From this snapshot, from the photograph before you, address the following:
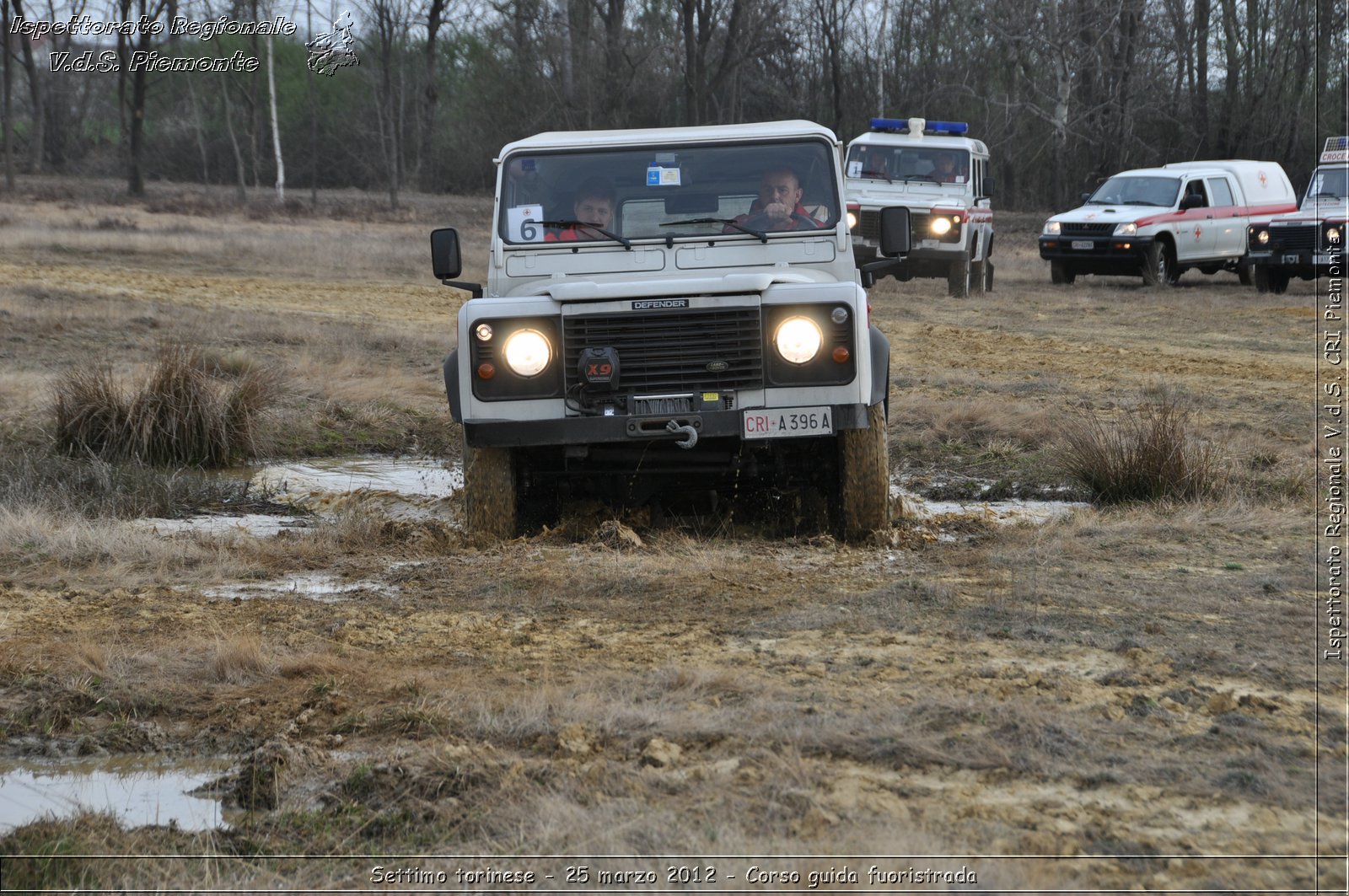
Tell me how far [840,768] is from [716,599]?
1.86 metres

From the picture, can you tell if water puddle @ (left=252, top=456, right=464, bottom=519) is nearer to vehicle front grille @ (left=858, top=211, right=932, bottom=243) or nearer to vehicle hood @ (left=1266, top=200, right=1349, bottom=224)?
vehicle front grille @ (left=858, top=211, right=932, bottom=243)

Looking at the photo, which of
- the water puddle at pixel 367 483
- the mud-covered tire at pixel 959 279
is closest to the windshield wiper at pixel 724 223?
the water puddle at pixel 367 483

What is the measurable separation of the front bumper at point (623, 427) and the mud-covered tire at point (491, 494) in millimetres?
382

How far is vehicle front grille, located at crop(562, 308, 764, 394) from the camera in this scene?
6.09 metres

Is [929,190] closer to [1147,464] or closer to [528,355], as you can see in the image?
[1147,464]

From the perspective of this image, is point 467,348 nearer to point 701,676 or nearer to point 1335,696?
point 701,676

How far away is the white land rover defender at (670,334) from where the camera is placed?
6.09 m

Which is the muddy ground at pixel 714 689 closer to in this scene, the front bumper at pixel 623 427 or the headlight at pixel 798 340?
the front bumper at pixel 623 427

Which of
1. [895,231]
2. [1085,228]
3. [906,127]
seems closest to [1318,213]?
[1085,228]

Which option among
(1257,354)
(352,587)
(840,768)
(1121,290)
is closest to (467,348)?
(352,587)

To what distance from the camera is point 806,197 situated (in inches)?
282

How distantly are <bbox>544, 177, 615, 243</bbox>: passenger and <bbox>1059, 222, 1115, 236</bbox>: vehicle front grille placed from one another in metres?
16.2

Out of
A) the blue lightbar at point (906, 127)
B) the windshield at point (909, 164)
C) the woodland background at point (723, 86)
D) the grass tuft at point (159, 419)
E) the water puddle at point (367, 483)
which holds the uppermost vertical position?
the woodland background at point (723, 86)

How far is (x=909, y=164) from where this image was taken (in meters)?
20.5
